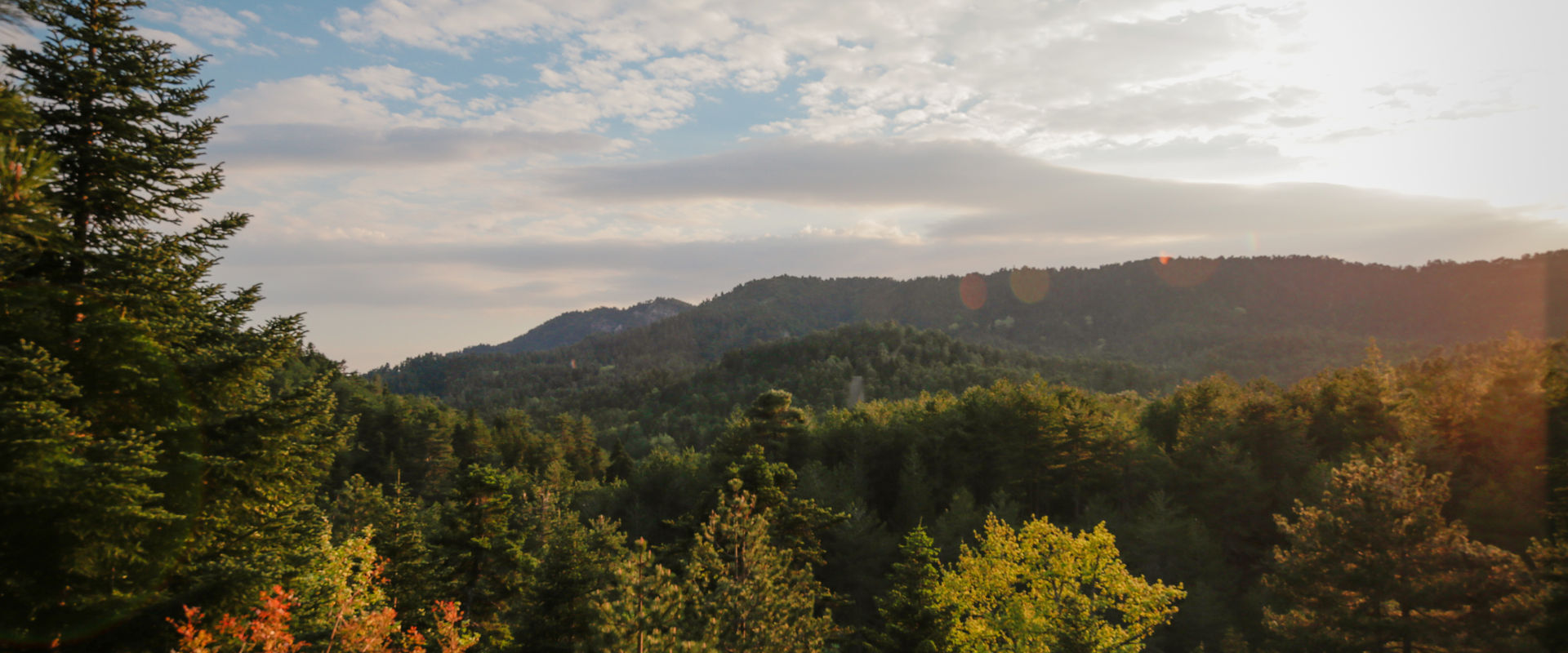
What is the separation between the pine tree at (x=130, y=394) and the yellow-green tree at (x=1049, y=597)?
65.9 feet

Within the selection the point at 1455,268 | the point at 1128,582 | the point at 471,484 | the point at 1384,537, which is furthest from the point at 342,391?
the point at 1455,268

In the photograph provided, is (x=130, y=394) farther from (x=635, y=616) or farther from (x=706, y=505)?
(x=706, y=505)

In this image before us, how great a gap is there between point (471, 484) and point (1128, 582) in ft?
Answer: 75.9

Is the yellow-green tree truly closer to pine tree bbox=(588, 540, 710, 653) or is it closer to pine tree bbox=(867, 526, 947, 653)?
pine tree bbox=(867, 526, 947, 653)

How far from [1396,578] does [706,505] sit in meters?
24.3

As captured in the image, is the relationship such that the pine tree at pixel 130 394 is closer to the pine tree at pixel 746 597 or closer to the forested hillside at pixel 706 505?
the forested hillside at pixel 706 505

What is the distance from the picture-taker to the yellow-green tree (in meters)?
20.1

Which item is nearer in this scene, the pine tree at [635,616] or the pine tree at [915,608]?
the pine tree at [635,616]

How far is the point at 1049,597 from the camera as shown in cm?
2202

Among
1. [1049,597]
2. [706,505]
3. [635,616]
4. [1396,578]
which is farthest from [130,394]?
[1396,578]

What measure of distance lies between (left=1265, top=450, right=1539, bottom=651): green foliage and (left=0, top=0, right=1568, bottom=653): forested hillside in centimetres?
10

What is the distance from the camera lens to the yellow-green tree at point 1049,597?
2014 cm

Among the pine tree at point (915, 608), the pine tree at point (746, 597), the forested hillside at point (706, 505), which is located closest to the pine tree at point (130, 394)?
the forested hillside at point (706, 505)

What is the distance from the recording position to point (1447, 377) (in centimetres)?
3797
